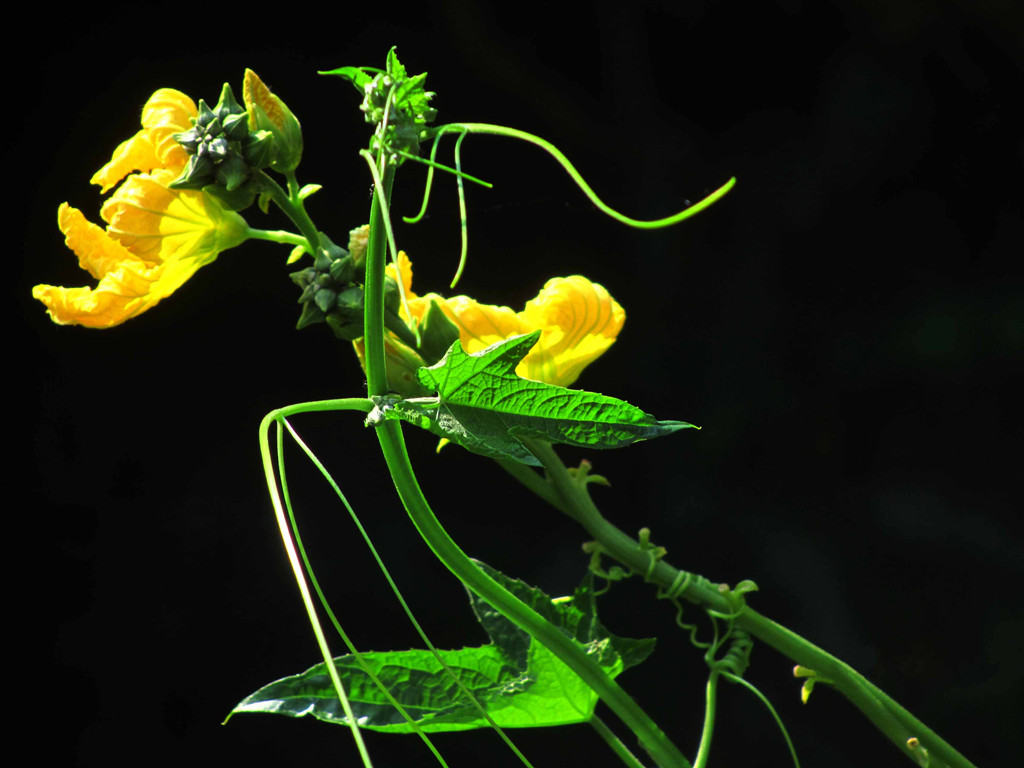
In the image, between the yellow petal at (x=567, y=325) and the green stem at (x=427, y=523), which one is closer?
the green stem at (x=427, y=523)

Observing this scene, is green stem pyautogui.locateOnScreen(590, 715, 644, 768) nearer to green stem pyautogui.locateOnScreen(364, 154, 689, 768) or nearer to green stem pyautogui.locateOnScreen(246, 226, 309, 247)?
green stem pyautogui.locateOnScreen(364, 154, 689, 768)

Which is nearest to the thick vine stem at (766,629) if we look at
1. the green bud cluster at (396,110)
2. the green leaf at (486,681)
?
the green leaf at (486,681)

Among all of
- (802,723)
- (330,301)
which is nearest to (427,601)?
(802,723)

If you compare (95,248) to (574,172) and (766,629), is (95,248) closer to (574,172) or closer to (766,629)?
(574,172)

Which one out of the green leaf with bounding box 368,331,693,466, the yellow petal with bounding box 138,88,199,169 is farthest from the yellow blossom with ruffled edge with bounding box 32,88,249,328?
the green leaf with bounding box 368,331,693,466

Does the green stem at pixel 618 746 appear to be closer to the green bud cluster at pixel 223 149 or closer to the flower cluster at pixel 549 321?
the flower cluster at pixel 549 321

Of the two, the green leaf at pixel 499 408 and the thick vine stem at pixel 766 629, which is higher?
the green leaf at pixel 499 408

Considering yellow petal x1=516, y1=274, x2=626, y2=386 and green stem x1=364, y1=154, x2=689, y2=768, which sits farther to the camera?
yellow petal x1=516, y1=274, x2=626, y2=386
